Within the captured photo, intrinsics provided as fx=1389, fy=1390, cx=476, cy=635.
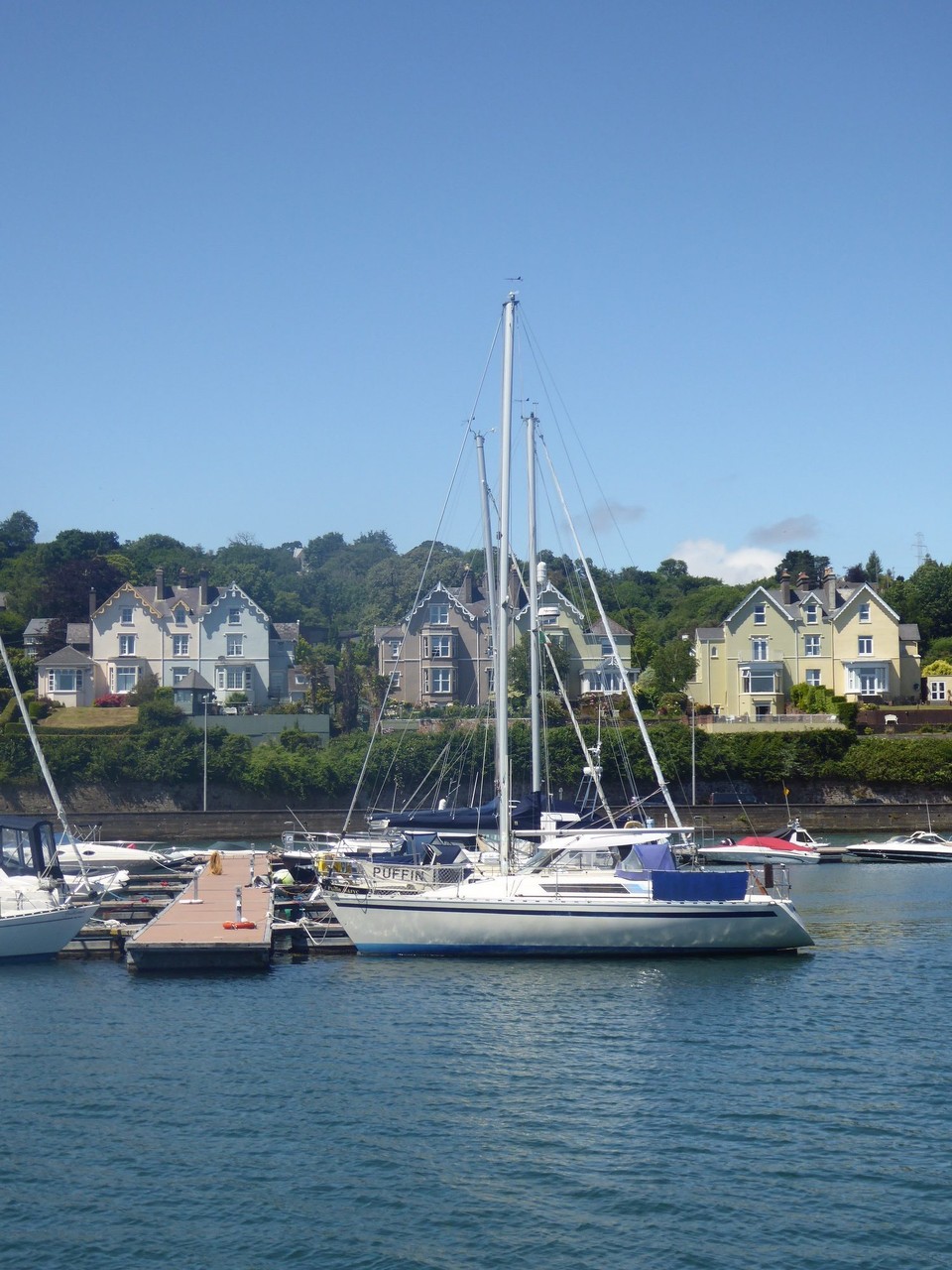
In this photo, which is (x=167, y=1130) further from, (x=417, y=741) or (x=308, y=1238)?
(x=417, y=741)

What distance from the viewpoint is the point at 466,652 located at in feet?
336

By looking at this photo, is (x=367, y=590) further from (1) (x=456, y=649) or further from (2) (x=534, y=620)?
(2) (x=534, y=620)

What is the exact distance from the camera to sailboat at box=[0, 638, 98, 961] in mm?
33188

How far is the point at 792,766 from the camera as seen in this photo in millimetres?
79812

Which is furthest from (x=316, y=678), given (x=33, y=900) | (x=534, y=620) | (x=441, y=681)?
(x=33, y=900)

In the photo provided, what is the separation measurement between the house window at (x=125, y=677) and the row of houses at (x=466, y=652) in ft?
0.23

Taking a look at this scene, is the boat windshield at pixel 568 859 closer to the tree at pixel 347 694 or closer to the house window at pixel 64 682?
the tree at pixel 347 694

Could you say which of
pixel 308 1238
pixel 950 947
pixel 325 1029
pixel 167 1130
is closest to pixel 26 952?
pixel 325 1029

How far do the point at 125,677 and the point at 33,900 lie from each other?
67.5 meters

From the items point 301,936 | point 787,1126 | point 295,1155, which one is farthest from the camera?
point 301,936

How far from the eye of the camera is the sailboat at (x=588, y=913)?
32688mm

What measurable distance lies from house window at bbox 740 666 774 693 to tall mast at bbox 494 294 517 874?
5925 centimetres

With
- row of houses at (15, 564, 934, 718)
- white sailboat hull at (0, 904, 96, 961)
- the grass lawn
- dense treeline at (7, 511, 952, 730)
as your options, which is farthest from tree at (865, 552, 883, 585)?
white sailboat hull at (0, 904, 96, 961)

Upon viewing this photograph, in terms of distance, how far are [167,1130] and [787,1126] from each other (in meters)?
9.34
